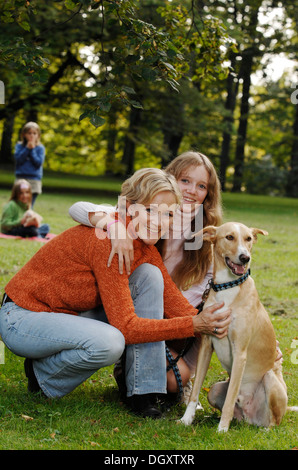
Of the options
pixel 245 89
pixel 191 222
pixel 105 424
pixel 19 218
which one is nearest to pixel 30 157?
pixel 19 218

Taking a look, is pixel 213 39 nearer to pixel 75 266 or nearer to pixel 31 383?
pixel 75 266

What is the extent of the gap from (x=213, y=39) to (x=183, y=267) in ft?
8.94

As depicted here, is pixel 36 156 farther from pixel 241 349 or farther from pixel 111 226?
pixel 241 349

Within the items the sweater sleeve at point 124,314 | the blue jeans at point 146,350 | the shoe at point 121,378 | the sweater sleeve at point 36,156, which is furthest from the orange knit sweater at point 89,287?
the sweater sleeve at point 36,156

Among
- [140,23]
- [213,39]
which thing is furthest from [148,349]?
[213,39]

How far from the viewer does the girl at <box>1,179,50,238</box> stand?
35.3ft

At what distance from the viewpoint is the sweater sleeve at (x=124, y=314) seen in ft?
11.4

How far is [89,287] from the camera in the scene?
11.9ft

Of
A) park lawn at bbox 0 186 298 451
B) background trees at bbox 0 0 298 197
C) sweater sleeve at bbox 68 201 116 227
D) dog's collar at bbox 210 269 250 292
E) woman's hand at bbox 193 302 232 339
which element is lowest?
park lawn at bbox 0 186 298 451

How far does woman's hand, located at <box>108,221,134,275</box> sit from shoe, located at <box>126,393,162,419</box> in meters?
0.89

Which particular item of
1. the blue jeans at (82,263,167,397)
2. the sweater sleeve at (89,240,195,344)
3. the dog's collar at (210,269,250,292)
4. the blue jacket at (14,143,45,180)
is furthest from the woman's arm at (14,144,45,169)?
the dog's collar at (210,269,250,292)

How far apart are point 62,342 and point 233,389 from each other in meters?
1.17

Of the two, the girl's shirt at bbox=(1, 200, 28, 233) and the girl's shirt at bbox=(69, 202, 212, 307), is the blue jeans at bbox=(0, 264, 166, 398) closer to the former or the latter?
the girl's shirt at bbox=(69, 202, 212, 307)

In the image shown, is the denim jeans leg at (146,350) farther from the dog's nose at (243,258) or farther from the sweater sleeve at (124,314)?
the dog's nose at (243,258)
